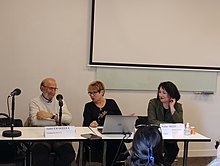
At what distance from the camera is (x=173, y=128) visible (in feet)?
12.0

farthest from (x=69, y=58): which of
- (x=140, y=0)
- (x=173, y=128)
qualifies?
(x=173, y=128)

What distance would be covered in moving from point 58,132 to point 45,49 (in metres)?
1.60

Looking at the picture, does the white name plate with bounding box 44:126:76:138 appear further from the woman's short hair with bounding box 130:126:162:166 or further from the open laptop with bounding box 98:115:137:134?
the woman's short hair with bounding box 130:126:162:166

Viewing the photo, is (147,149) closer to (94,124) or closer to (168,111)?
(94,124)

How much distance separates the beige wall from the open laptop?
137 centimetres

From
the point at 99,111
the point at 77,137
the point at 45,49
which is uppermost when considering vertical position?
the point at 45,49

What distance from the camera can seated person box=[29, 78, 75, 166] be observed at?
379cm

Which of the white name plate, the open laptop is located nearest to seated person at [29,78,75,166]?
the white name plate

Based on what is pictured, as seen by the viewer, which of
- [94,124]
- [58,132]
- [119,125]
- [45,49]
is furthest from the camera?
[45,49]

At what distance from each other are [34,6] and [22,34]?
1.20ft

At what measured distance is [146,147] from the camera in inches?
81.1

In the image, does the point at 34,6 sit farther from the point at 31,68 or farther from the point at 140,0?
the point at 140,0

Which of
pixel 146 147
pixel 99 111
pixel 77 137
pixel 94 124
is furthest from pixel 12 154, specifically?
pixel 146 147

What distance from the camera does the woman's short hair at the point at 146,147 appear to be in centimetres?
206
